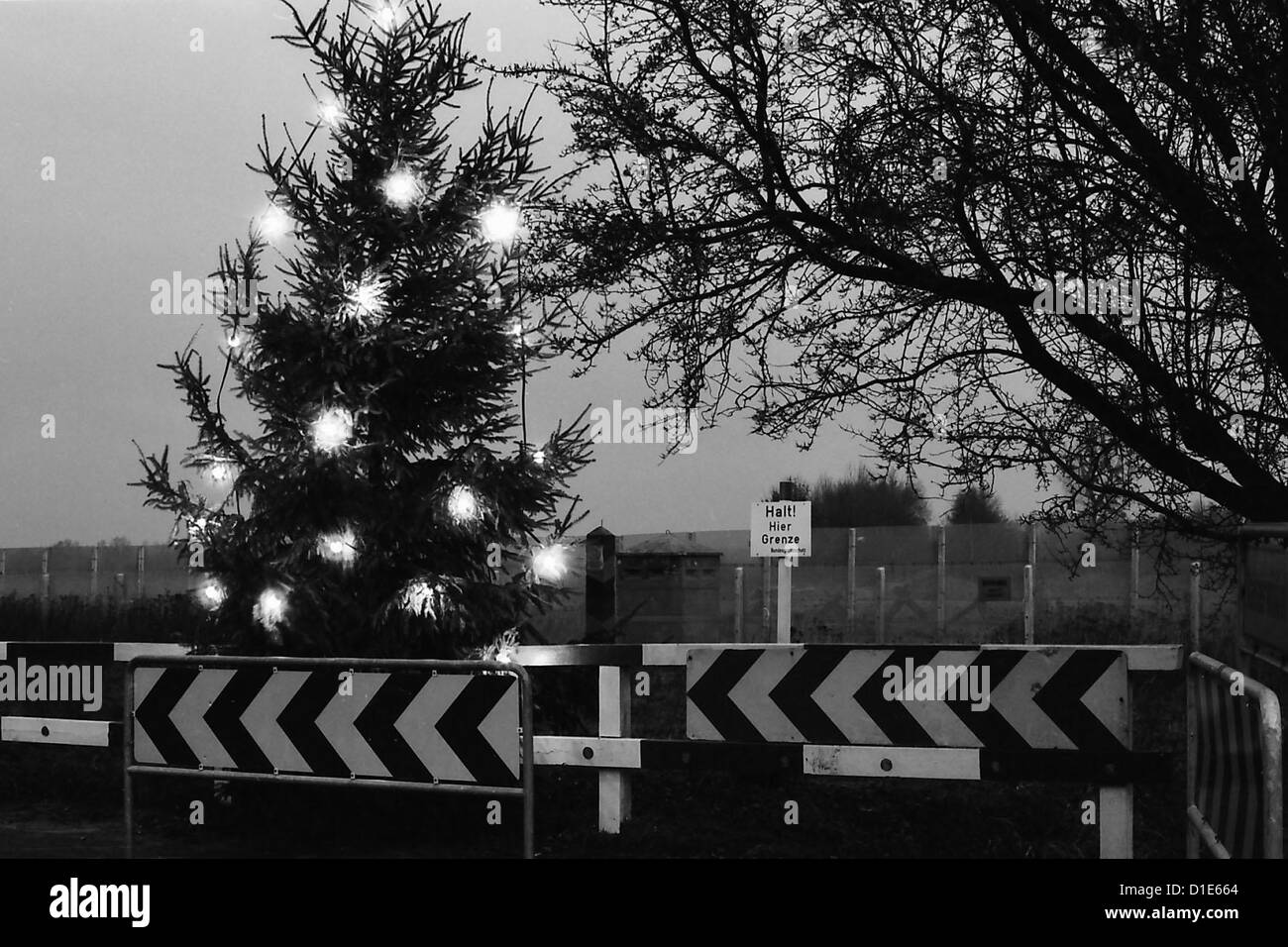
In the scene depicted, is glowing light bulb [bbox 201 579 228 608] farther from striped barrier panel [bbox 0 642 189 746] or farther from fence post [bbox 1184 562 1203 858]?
fence post [bbox 1184 562 1203 858]

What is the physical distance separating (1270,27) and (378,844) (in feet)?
23.4

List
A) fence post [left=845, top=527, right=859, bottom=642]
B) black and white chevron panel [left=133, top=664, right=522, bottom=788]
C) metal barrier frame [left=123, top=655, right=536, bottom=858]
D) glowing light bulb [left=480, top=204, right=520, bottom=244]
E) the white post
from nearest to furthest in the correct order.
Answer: metal barrier frame [left=123, top=655, right=536, bottom=858]
black and white chevron panel [left=133, top=664, right=522, bottom=788]
glowing light bulb [left=480, top=204, right=520, bottom=244]
the white post
fence post [left=845, top=527, right=859, bottom=642]

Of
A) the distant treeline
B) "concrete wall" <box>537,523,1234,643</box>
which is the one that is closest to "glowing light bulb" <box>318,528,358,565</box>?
the distant treeline

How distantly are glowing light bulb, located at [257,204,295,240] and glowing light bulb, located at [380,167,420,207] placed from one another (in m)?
0.72

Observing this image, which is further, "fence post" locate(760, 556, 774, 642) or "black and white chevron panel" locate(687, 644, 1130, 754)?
"fence post" locate(760, 556, 774, 642)

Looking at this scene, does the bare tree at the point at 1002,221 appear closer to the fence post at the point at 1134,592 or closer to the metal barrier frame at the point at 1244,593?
the metal barrier frame at the point at 1244,593

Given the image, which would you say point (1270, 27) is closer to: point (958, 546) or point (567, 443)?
point (567, 443)

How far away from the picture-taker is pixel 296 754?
7469 mm

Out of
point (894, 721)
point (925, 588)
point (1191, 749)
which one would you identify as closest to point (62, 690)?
point (894, 721)

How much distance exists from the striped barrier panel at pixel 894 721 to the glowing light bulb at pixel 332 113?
4138mm

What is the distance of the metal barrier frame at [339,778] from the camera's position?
21.6 feet

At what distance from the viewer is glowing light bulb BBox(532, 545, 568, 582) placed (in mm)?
9438

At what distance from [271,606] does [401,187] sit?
2.87m

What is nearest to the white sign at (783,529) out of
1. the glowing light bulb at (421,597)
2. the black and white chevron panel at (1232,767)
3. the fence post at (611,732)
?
the fence post at (611,732)
